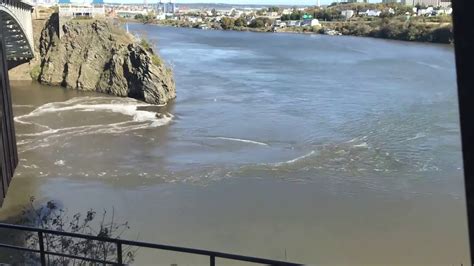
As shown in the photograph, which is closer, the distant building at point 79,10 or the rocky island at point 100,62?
the rocky island at point 100,62

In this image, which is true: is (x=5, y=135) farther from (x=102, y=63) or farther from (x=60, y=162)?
(x=102, y=63)

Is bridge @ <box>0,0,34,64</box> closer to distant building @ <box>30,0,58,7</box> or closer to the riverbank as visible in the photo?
distant building @ <box>30,0,58,7</box>

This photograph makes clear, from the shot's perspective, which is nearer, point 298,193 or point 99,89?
point 298,193

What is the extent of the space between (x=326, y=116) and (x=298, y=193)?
1077 centimetres

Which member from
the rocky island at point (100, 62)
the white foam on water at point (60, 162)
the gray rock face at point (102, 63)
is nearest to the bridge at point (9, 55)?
the rocky island at point (100, 62)

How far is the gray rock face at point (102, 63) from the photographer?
28781 millimetres

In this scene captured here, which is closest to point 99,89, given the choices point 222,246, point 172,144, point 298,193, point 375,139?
point 172,144

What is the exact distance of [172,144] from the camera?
67.7 ft

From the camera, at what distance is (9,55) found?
33.0 meters

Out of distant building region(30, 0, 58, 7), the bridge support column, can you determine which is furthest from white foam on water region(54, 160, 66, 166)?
distant building region(30, 0, 58, 7)

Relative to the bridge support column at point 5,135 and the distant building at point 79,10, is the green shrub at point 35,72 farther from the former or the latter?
the bridge support column at point 5,135

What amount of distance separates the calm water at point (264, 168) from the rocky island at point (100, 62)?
3.98ft

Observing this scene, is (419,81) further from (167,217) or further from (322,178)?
(167,217)

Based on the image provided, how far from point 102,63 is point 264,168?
60.2 feet
